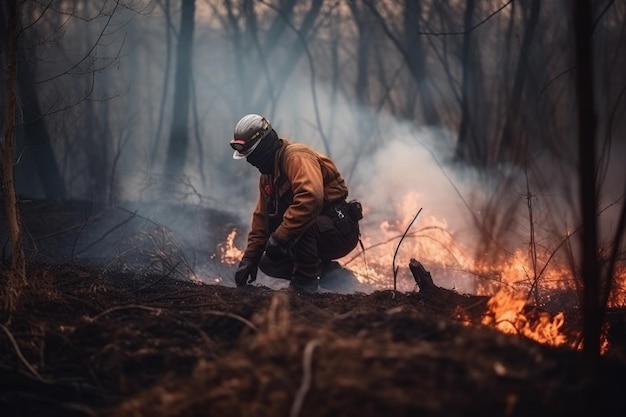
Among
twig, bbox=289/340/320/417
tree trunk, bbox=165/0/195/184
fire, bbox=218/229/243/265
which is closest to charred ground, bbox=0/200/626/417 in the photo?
twig, bbox=289/340/320/417

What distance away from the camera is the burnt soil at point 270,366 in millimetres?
2221

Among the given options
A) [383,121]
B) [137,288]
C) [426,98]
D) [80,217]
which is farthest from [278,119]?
[137,288]

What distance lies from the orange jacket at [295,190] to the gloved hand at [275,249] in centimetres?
5

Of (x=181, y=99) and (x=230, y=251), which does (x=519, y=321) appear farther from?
(x=181, y=99)

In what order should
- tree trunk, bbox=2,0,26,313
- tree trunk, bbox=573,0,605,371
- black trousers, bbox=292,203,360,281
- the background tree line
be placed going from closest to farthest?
tree trunk, bbox=573,0,605,371, tree trunk, bbox=2,0,26,313, black trousers, bbox=292,203,360,281, the background tree line

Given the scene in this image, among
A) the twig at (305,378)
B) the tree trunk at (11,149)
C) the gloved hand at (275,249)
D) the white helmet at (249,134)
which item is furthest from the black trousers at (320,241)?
the twig at (305,378)

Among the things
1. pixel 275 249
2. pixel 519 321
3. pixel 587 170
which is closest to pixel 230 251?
pixel 275 249

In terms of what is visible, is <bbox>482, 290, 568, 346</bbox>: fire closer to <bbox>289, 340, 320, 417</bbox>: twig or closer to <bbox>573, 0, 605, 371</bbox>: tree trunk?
<bbox>573, 0, 605, 371</bbox>: tree trunk

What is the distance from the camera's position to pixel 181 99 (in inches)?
605

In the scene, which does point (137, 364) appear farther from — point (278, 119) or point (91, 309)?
point (278, 119)

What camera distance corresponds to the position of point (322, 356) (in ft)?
7.69

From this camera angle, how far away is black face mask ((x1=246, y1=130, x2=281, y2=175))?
5766 millimetres

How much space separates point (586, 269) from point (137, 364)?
2.36m

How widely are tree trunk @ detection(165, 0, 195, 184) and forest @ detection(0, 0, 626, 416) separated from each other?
8 cm
